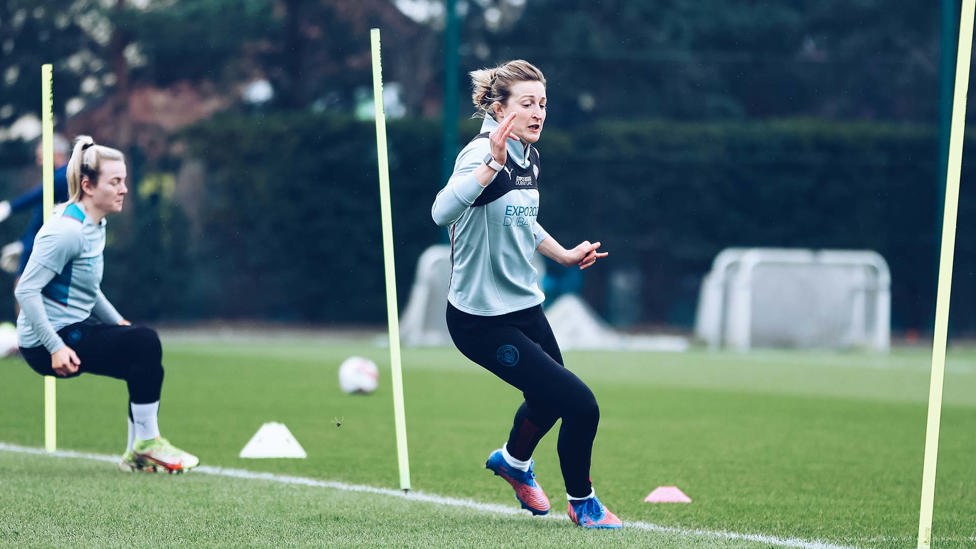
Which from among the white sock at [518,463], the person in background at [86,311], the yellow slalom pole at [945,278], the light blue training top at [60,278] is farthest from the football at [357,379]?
the yellow slalom pole at [945,278]

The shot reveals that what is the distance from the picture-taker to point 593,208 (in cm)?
2708

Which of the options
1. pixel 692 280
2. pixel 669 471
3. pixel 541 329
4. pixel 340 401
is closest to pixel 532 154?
pixel 541 329

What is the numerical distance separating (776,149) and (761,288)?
6028 millimetres

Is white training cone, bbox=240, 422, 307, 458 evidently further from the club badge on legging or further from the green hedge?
the green hedge

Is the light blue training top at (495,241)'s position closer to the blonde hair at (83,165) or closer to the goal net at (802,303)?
the blonde hair at (83,165)

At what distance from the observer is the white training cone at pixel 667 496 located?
22.9 ft

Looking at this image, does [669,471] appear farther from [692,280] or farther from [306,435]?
[692,280]

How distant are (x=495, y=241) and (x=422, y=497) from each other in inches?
64.4

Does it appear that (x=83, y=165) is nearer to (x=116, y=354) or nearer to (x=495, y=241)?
(x=116, y=354)

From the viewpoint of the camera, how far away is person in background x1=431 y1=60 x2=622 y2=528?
5883 millimetres

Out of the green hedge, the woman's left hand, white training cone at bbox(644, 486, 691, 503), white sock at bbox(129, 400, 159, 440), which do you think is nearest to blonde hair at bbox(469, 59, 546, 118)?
the woman's left hand

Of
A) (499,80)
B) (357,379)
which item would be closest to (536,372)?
(499,80)

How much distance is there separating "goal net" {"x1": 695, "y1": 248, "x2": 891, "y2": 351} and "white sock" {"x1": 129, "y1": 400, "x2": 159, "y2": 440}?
53.0 ft

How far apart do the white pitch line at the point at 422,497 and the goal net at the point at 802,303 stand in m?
15.6
